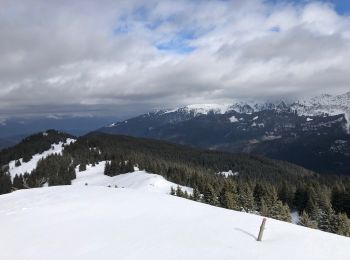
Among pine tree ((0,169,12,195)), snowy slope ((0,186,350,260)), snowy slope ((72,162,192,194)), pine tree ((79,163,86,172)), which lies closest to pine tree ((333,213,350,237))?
snowy slope ((72,162,192,194))

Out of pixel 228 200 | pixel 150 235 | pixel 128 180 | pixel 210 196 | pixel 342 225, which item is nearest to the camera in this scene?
pixel 150 235

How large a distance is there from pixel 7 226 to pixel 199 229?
11542mm

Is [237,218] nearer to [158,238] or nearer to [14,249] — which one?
[158,238]

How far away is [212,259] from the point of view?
15547 millimetres

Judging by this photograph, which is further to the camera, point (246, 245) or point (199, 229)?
point (199, 229)

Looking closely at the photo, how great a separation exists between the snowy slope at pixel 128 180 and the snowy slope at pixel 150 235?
2795 inches

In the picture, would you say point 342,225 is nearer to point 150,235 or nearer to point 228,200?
point 228,200

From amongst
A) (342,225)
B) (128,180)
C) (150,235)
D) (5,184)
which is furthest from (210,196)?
(5,184)

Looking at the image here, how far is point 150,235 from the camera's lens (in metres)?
19.4

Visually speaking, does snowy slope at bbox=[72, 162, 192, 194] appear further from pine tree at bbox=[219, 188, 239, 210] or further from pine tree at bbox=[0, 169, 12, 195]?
pine tree at bbox=[0, 169, 12, 195]

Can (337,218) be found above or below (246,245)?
below

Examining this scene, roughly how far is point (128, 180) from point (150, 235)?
11557 centimetres

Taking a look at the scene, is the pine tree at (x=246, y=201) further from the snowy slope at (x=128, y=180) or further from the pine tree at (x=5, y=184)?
the pine tree at (x=5, y=184)

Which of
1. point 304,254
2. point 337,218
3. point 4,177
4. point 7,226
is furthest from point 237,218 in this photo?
point 4,177
